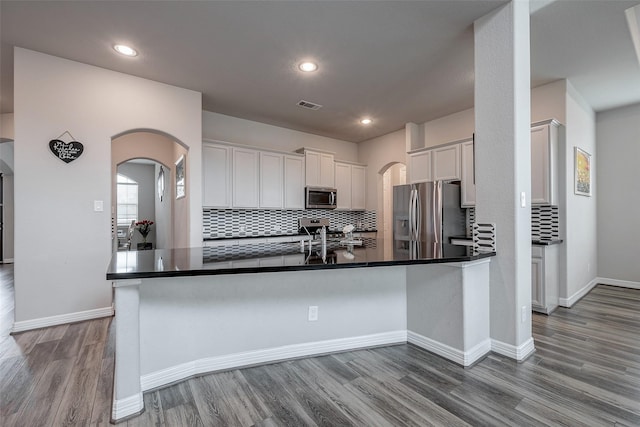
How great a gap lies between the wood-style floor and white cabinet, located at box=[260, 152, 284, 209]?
112 inches

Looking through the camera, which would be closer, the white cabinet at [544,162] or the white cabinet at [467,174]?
the white cabinet at [544,162]

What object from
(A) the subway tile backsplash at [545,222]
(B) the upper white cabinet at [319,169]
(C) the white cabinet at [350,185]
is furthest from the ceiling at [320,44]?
(C) the white cabinet at [350,185]

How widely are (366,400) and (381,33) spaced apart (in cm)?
291

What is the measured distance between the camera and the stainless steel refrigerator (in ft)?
13.8

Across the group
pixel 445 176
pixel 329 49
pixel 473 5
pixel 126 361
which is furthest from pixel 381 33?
pixel 126 361

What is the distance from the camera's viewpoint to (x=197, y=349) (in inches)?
82.4

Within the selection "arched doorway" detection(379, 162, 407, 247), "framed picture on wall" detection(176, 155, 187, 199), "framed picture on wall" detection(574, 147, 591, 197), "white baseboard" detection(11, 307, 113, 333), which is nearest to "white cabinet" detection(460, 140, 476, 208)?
"framed picture on wall" detection(574, 147, 591, 197)

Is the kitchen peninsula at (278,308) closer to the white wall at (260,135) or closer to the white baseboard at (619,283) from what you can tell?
the white wall at (260,135)

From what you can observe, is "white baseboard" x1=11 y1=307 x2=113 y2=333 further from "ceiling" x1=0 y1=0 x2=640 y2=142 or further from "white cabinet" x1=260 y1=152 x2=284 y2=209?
"ceiling" x1=0 y1=0 x2=640 y2=142

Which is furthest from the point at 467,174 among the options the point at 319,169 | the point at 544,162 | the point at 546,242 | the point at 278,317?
the point at 278,317

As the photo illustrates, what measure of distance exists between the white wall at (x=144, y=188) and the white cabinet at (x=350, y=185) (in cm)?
656

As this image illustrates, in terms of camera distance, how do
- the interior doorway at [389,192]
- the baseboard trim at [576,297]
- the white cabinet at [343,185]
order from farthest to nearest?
the interior doorway at [389,192], the white cabinet at [343,185], the baseboard trim at [576,297]

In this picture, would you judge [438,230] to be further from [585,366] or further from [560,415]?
[560,415]

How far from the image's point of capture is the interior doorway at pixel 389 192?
6255 millimetres
